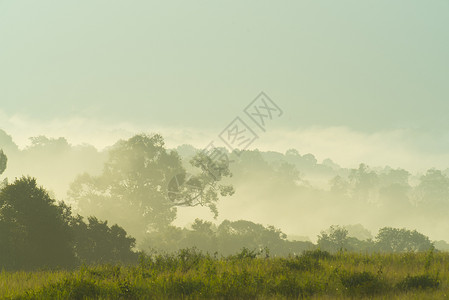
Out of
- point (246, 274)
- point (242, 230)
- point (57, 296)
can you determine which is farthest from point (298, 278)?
point (242, 230)

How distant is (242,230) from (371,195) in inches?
4366

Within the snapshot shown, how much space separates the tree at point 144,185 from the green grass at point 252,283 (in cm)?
3725

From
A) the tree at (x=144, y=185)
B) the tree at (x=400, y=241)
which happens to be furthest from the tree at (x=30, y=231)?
the tree at (x=400, y=241)

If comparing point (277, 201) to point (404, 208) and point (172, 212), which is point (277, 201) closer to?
point (404, 208)

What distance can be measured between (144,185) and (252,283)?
136 ft

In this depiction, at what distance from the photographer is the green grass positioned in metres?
8.64

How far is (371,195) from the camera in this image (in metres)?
143

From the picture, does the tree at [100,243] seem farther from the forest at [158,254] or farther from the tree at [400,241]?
the tree at [400,241]

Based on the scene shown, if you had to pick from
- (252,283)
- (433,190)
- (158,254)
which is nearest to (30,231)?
(252,283)

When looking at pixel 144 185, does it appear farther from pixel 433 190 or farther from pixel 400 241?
pixel 433 190

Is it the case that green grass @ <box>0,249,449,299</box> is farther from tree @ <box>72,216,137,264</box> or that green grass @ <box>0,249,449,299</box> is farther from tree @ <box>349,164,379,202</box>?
tree @ <box>349,164,379,202</box>

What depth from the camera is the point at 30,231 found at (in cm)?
1773

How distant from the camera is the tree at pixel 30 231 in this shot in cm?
1705

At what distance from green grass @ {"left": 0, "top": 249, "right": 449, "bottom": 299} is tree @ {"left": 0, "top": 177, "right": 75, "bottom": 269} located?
633 centimetres
